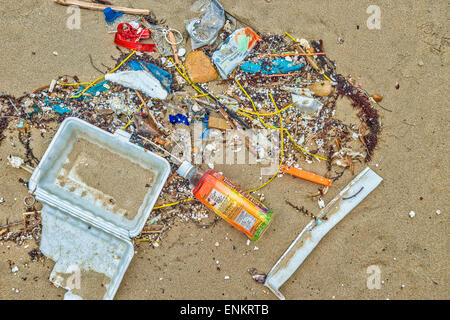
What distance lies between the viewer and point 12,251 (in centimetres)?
258

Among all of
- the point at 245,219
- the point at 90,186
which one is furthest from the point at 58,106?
the point at 245,219

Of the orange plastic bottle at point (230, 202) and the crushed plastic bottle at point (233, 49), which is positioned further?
the crushed plastic bottle at point (233, 49)

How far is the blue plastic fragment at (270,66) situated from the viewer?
106 inches

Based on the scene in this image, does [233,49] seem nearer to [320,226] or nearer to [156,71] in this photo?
[156,71]

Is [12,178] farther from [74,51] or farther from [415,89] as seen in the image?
[415,89]

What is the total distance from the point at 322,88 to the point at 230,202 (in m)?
1.26

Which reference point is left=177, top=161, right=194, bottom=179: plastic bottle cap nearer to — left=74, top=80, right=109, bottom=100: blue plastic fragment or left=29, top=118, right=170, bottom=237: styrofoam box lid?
left=29, top=118, right=170, bottom=237: styrofoam box lid

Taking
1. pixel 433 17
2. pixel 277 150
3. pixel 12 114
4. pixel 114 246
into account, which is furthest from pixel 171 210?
pixel 433 17

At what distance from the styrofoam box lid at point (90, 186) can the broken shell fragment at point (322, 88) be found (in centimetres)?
142

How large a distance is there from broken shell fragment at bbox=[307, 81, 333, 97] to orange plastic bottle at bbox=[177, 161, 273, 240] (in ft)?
3.54

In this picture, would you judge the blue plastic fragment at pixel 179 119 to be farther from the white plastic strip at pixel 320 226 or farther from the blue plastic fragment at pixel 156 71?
the white plastic strip at pixel 320 226

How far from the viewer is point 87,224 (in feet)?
8.36

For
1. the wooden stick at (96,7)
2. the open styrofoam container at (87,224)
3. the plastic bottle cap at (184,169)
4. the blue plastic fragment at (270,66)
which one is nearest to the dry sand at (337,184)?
the wooden stick at (96,7)

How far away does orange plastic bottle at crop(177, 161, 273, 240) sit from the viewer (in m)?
2.52
